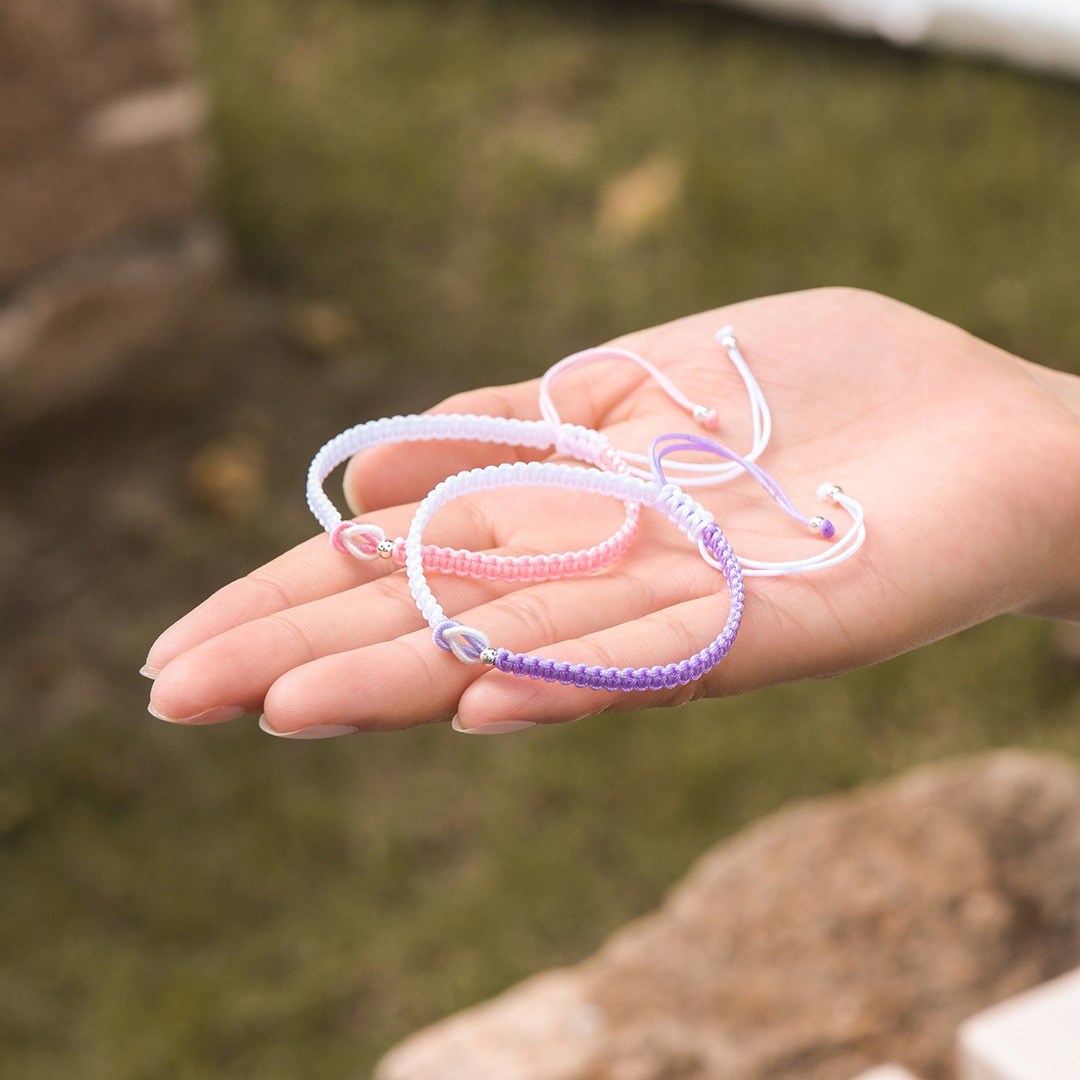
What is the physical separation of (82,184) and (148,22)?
1.45ft

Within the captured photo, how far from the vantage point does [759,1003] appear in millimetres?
2184

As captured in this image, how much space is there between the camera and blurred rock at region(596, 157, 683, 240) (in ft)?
13.3

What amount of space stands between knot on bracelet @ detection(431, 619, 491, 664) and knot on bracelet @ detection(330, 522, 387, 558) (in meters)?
0.25

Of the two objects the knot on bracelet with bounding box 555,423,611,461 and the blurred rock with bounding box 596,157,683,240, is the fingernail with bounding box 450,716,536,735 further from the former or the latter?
the blurred rock with bounding box 596,157,683,240

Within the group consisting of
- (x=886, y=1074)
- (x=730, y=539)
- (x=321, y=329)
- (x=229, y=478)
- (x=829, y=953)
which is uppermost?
(x=730, y=539)

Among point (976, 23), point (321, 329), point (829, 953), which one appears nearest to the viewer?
point (829, 953)

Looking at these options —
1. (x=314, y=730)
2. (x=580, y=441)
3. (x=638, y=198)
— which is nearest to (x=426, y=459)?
(x=580, y=441)

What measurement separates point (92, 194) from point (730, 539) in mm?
2231

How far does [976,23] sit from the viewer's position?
4.36m

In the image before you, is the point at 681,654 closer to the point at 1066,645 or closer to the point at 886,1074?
the point at 886,1074

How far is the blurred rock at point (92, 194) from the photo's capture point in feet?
9.89

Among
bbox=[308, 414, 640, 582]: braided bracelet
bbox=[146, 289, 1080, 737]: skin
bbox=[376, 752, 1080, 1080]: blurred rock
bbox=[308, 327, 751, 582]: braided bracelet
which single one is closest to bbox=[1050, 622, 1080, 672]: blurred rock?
bbox=[376, 752, 1080, 1080]: blurred rock

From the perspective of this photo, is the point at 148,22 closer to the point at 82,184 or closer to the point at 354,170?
the point at 82,184

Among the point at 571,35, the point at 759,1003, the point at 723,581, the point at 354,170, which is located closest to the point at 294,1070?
the point at 759,1003
